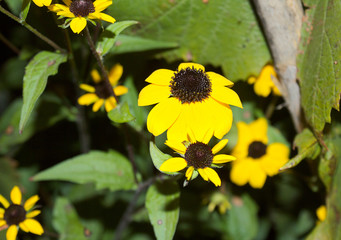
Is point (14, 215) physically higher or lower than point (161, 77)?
lower

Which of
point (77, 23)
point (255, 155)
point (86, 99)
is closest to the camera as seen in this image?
point (77, 23)

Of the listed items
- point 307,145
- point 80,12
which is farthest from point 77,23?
point 307,145

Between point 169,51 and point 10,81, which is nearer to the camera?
point 169,51

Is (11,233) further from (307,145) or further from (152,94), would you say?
(307,145)

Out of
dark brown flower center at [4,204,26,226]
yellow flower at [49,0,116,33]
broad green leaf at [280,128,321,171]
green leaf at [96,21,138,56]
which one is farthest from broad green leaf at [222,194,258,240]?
yellow flower at [49,0,116,33]

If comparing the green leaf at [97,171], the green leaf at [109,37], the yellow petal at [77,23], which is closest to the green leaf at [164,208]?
the green leaf at [97,171]

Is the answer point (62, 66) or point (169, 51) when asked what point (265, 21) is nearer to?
point (169, 51)

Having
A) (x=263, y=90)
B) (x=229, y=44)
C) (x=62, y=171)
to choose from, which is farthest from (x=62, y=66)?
(x=263, y=90)
